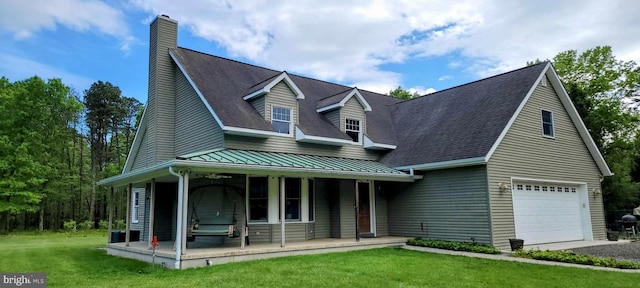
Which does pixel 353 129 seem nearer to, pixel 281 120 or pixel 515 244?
pixel 281 120

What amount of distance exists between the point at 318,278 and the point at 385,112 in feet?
40.1

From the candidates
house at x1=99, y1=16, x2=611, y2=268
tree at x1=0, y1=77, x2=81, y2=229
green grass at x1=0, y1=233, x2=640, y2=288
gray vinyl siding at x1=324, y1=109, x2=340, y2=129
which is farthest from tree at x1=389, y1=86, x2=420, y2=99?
green grass at x1=0, y1=233, x2=640, y2=288

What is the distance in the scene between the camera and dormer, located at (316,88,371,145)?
15.4m

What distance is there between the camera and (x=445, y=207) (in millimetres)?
13312

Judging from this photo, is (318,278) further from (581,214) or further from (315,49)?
(315,49)

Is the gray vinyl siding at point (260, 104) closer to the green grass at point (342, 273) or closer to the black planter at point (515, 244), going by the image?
the green grass at point (342, 273)

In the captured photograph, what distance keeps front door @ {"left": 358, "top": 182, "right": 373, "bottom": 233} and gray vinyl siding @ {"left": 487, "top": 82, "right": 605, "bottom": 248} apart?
4.30 metres

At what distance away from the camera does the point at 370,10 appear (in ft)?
53.5

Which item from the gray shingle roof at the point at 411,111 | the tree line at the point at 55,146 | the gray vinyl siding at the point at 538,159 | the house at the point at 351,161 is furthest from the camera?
the tree line at the point at 55,146

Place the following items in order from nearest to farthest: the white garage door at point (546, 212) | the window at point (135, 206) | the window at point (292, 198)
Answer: the window at point (292, 198) → the white garage door at point (546, 212) → the window at point (135, 206)

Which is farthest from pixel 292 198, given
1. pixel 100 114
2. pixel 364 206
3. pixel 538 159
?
pixel 100 114

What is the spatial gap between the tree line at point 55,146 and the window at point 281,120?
1441 cm

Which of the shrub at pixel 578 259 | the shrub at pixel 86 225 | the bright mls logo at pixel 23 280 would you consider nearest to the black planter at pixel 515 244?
the shrub at pixel 578 259

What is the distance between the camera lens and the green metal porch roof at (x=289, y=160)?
34.7ft
